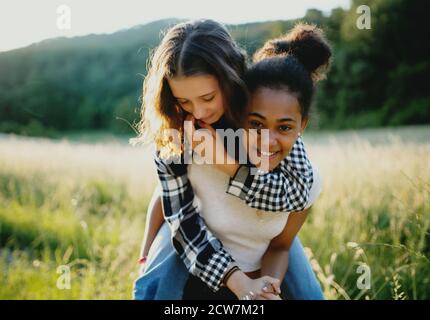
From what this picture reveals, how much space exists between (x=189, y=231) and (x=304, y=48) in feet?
2.72

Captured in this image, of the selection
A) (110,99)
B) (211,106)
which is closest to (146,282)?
(211,106)

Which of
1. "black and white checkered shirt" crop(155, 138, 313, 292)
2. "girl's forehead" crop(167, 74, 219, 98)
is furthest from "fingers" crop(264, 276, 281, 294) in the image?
"girl's forehead" crop(167, 74, 219, 98)

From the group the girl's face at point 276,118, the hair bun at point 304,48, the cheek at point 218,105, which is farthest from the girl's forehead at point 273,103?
the hair bun at point 304,48

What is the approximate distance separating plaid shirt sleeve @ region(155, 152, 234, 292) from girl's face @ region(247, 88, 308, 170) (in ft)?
1.00

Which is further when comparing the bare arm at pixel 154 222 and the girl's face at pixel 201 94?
the bare arm at pixel 154 222

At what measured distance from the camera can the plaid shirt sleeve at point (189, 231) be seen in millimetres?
1695

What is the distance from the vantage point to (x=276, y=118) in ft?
5.67

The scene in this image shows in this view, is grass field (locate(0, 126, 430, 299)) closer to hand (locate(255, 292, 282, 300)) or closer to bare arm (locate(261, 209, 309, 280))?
bare arm (locate(261, 209, 309, 280))

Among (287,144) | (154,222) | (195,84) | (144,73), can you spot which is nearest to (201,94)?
(195,84)

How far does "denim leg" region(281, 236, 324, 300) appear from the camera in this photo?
6.52 ft

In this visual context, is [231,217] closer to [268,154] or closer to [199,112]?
[268,154]

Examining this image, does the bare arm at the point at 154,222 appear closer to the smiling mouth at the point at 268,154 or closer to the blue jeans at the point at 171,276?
the blue jeans at the point at 171,276

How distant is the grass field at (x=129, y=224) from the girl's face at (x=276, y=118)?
Answer: 48 cm
